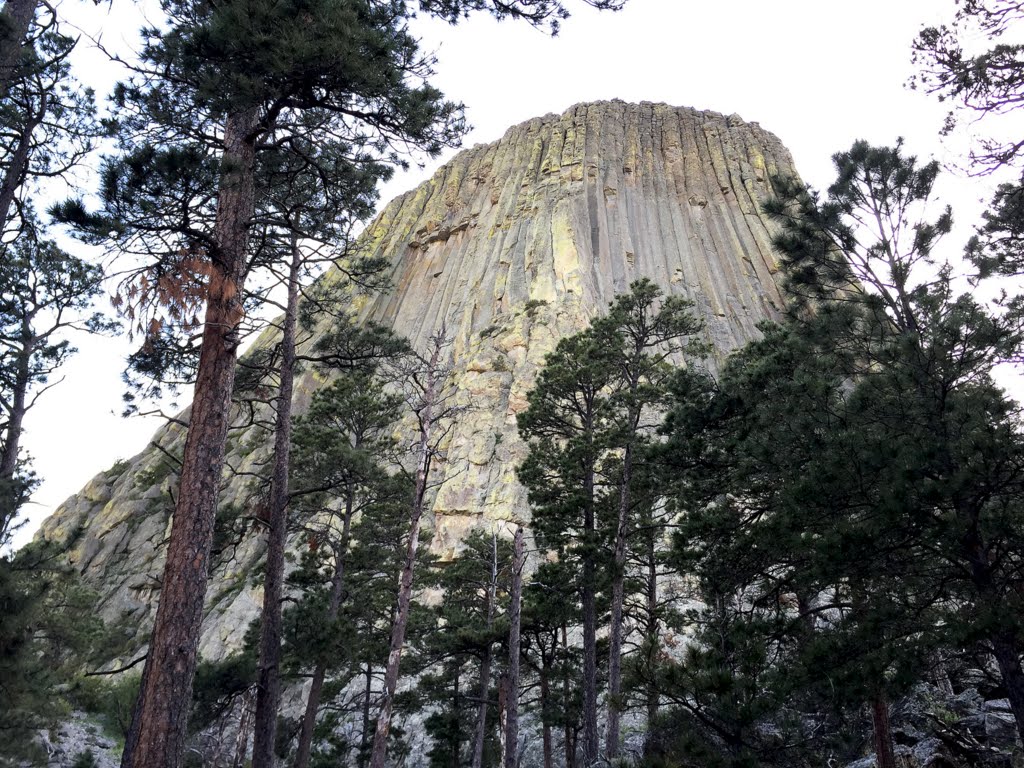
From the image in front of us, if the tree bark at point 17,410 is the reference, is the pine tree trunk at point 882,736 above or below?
below

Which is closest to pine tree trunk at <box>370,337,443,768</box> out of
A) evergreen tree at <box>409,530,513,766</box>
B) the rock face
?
evergreen tree at <box>409,530,513,766</box>

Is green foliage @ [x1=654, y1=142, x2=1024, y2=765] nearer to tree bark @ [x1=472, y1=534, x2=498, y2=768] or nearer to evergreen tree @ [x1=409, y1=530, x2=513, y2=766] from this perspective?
tree bark @ [x1=472, y1=534, x2=498, y2=768]

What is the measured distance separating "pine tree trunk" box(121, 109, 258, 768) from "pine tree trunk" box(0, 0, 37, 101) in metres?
3.25

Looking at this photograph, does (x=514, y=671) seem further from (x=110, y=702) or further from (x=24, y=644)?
(x=110, y=702)

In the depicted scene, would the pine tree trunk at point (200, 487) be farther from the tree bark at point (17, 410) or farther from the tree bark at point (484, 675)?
the tree bark at point (484, 675)

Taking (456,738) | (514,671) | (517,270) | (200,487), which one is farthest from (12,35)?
(517,270)

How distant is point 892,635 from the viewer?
7145 millimetres

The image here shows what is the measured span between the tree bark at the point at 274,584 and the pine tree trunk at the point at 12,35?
372cm

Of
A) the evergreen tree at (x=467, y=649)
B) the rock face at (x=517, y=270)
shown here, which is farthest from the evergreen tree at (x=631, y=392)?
the rock face at (x=517, y=270)

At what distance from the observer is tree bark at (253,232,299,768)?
9.25 metres

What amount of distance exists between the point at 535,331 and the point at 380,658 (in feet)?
70.0

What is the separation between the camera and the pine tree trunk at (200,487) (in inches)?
197

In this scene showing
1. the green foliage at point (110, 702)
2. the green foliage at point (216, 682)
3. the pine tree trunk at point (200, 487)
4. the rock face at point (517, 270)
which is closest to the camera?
the pine tree trunk at point (200, 487)

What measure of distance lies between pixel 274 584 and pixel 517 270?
113 feet
